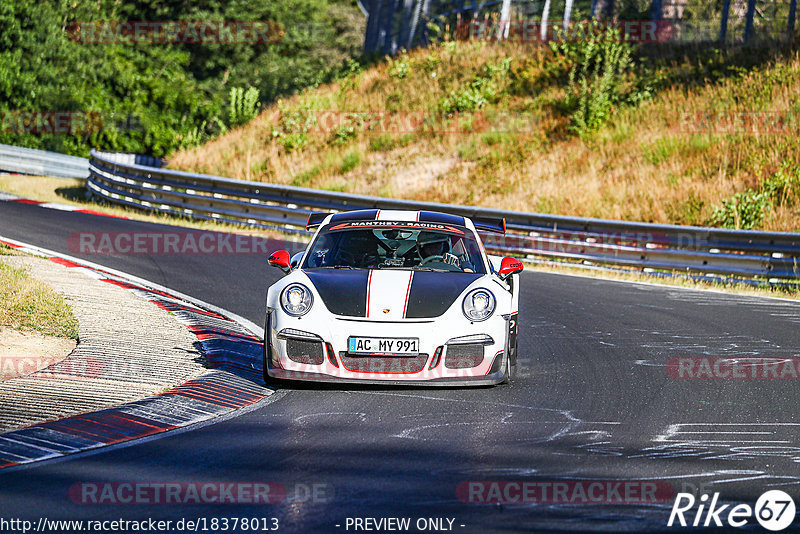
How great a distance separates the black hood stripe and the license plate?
0.21 meters

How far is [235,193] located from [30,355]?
535 inches

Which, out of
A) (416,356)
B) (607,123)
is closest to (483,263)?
(416,356)

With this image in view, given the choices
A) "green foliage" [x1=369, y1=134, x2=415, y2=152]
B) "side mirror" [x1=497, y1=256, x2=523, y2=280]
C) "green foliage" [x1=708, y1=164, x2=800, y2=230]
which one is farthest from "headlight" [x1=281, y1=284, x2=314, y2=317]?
"green foliage" [x1=369, y1=134, x2=415, y2=152]

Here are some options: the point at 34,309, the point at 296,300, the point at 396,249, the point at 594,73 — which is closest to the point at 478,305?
the point at 296,300

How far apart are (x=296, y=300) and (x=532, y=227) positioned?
37.0 feet

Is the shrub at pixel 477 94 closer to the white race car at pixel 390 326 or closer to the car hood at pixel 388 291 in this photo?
the white race car at pixel 390 326

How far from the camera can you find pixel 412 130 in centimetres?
2808

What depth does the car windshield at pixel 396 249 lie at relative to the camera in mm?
8602

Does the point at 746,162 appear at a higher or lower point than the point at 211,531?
higher

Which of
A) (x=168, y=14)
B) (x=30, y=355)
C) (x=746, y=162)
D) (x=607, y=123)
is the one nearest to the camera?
(x=30, y=355)

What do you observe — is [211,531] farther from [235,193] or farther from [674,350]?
[235,193]

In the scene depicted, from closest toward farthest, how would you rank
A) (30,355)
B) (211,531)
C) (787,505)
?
(211,531) → (787,505) → (30,355)

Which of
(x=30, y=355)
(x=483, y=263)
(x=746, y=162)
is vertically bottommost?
(x=30, y=355)

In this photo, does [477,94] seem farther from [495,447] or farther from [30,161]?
[495,447]
